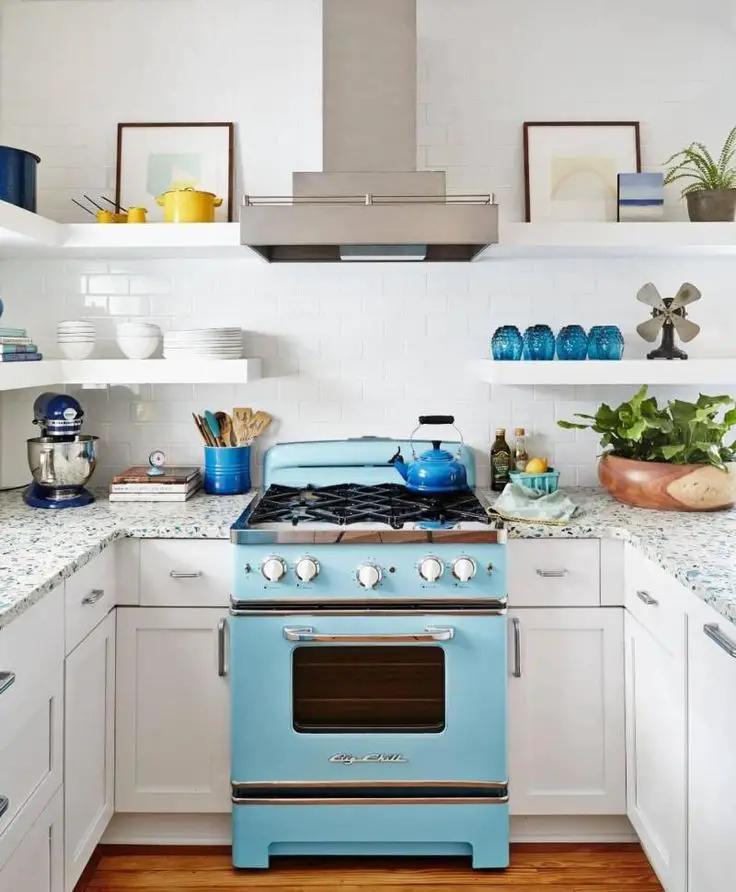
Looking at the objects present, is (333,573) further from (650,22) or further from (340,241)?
(650,22)

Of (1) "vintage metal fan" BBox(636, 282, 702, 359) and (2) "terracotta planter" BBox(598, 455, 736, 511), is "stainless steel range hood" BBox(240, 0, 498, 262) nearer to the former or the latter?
(1) "vintage metal fan" BBox(636, 282, 702, 359)

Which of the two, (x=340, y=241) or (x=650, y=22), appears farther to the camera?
(x=650, y=22)

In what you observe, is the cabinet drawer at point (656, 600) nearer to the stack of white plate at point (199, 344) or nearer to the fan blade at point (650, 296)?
the fan blade at point (650, 296)

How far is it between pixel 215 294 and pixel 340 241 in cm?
81

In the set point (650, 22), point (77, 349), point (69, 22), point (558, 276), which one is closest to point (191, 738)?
point (77, 349)

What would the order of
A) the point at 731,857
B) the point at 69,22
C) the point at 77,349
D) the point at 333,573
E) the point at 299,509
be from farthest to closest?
the point at 69,22, the point at 77,349, the point at 299,509, the point at 333,573, the point at 731,857

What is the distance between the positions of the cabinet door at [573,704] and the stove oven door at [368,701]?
0.13m

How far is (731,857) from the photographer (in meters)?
1.65

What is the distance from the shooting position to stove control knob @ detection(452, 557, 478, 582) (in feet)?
7.59

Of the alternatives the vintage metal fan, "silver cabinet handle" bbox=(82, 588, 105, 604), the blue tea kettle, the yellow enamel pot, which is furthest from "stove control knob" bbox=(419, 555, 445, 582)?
the yellow enamel pot

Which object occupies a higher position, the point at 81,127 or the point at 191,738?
the point at 81,127

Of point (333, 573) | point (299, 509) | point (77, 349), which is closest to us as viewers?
point (333, 573)

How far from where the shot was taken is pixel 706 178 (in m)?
2.99

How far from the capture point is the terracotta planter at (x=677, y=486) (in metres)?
2.62
